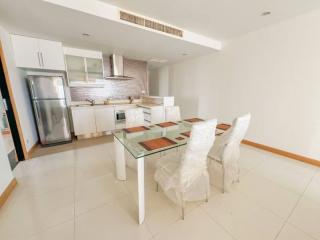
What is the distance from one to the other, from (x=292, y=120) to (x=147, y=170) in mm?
2748

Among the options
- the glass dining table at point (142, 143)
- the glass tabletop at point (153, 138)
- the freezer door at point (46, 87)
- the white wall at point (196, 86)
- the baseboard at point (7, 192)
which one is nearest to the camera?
the glass dining table at point (142, 143)

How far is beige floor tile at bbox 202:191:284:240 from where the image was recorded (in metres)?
1.20

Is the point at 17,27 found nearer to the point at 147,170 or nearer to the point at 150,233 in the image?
the point at 147,170

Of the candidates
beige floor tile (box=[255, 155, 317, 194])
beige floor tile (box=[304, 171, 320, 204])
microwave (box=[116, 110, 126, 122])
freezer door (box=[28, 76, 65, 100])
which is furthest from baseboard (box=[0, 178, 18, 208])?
beige floor tile (box=[304, 171, 320, 204])

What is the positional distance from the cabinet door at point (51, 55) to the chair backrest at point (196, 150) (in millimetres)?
3370

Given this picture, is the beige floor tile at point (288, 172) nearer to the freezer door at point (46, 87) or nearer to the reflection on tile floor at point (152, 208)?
the reflection on tile floor at point (152, 208)

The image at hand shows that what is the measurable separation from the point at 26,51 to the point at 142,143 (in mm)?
3126

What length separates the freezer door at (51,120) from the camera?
291 cm

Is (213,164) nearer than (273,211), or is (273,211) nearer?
(273,211)

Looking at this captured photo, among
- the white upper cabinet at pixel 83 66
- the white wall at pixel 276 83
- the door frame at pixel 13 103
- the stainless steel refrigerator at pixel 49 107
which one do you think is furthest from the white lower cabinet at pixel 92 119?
the white wall at pixel 276 83

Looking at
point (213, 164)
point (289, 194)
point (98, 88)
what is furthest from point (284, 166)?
point (98, 88)

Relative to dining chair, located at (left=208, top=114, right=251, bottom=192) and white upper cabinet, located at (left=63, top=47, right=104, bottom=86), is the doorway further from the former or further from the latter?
dining chair, located at (left=208, top=114, right=251, bottom=192)

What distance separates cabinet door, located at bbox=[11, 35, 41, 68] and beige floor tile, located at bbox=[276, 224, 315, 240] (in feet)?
14.6

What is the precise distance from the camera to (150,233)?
1194mm
